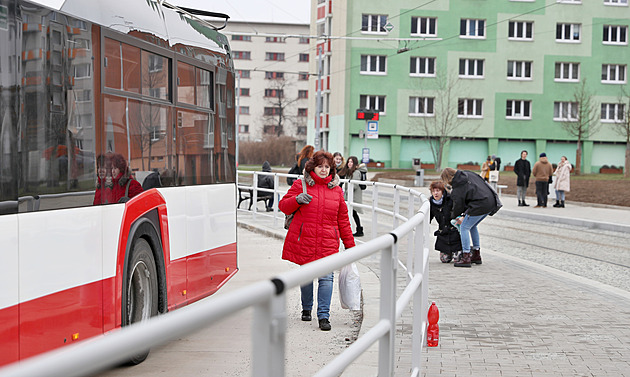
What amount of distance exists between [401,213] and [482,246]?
398cm

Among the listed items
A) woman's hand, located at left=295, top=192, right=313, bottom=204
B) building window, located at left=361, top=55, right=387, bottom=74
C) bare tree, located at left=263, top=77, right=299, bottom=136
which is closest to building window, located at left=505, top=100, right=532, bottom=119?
building window, located at left=361, top=55, right=387, bottom=74

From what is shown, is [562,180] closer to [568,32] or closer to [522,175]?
[522,175]

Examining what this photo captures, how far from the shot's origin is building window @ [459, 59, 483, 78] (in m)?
60.9

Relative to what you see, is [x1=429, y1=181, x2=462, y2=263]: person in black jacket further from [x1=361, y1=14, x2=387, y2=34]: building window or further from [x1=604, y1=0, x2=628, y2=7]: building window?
[x1=604, y1=0, x2=628, y2=7]: building window

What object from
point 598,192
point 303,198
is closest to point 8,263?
point 303,198

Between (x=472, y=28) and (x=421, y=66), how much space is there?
14.5ft

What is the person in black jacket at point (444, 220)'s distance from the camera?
12.3m

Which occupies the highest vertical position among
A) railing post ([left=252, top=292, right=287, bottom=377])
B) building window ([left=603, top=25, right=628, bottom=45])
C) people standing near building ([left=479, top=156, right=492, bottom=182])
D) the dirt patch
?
building window ([left=603, top=25, right=628, bottom=45])

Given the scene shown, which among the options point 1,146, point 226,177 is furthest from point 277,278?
point 226,177

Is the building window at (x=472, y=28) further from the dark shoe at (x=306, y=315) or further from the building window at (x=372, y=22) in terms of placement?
the dark shoe at (x=306, y=315)

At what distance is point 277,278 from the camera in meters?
2.35

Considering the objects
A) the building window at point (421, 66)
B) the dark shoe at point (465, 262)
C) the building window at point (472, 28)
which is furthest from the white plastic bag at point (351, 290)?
the building window at point (472, 28)

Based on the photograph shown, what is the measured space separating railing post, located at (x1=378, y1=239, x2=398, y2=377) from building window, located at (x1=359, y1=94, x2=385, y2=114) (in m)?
57.0

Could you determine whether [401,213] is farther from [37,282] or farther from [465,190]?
Answer: [37,282]
